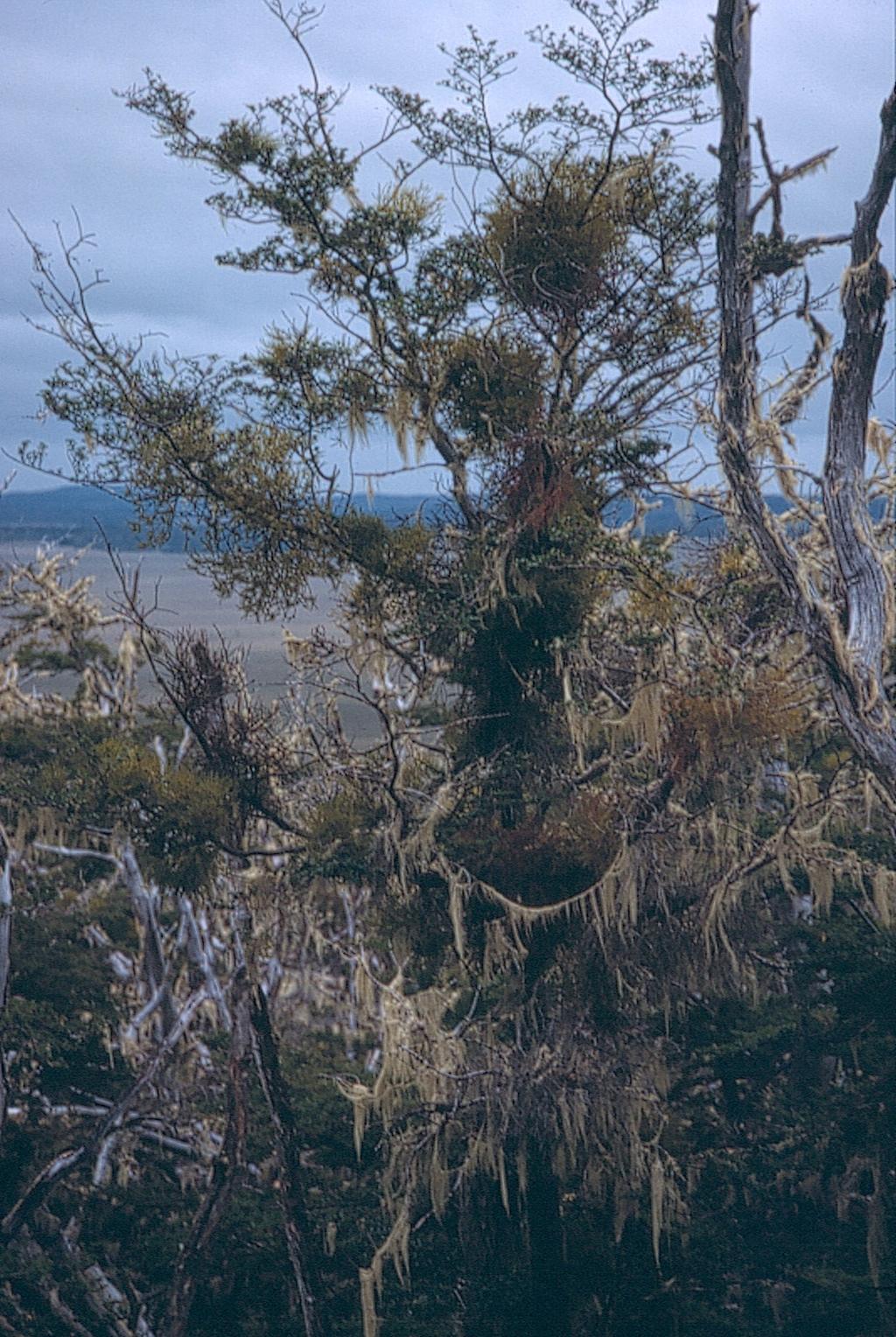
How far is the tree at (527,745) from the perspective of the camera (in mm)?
→ 8812

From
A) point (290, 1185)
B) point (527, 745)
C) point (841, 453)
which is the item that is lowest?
point (290, 1185)

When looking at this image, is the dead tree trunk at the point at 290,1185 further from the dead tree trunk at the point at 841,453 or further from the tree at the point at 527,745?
the dead tree trunk at the point at 841,453

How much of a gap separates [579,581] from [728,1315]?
5.72 metres

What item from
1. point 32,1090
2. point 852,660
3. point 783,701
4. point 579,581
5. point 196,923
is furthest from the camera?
point 196,923

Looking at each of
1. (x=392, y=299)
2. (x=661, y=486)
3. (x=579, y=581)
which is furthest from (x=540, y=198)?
(x=579, y=581)

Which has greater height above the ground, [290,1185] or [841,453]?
[841,453]

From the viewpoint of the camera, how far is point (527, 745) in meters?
9.53

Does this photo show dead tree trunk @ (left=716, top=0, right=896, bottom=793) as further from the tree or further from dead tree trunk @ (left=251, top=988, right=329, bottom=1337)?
dead tree trunk @ (left=251, top=988, right=329, bottom=1337)

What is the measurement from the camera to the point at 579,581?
9.13m

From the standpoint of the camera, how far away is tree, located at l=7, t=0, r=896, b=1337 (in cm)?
881

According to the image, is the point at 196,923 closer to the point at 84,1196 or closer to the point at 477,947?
the point at 84,1196

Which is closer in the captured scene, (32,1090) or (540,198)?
(540,198)

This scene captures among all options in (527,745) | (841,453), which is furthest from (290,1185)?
(841,453)

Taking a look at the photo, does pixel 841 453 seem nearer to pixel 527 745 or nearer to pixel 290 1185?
pixel 527 745
